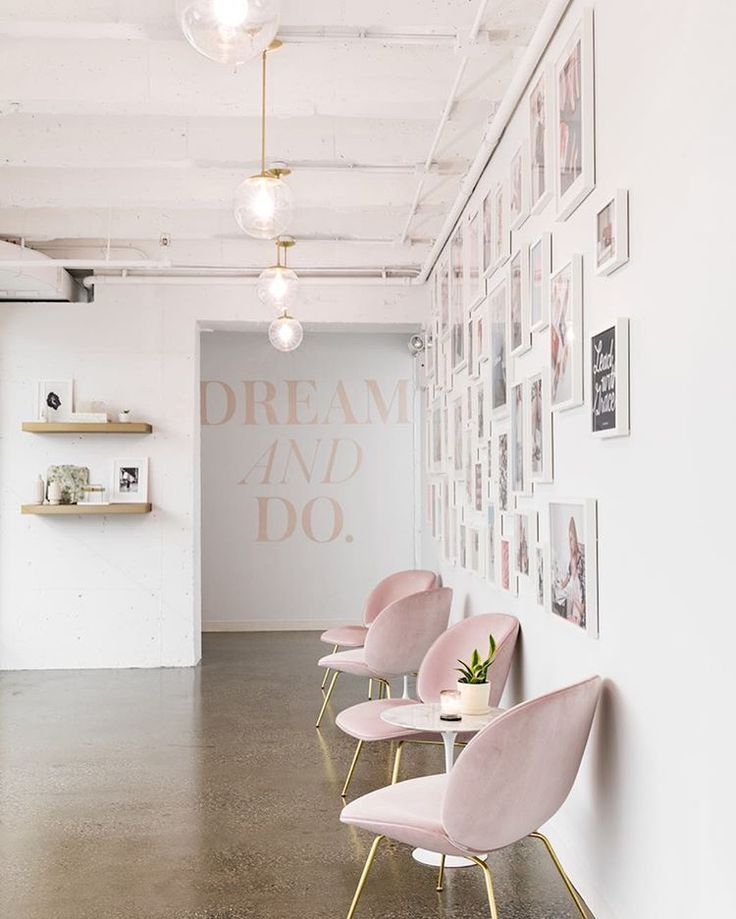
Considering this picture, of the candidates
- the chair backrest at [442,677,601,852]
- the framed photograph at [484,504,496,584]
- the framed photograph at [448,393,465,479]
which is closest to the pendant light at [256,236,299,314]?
the framed photograph at [448,393,465,479]

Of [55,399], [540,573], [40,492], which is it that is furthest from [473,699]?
[55,399]

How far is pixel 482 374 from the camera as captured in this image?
583cm

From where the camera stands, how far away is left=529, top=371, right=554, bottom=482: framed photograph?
4.15 m

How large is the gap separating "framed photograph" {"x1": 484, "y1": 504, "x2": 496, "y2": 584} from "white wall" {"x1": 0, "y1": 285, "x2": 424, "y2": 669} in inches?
146

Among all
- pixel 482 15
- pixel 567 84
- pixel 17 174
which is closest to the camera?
pixel 567 84

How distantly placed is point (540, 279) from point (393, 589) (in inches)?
148

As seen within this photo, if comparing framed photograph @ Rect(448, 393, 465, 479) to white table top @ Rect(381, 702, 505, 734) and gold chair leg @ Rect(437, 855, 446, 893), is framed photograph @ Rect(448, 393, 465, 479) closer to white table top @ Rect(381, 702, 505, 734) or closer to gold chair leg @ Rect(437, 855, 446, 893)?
white table top @ Rect(381, 702, 505, 734)

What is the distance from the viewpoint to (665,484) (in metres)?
2.82

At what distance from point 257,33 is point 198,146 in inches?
148

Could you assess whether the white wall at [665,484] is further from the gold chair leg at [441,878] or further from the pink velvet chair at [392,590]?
the pink velvet chair at [392,590]

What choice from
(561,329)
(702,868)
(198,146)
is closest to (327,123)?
(198,146)

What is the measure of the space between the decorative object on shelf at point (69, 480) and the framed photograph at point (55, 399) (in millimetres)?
416

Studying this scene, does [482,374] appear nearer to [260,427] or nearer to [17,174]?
[17,174]

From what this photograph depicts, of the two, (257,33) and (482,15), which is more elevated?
(482,15)
